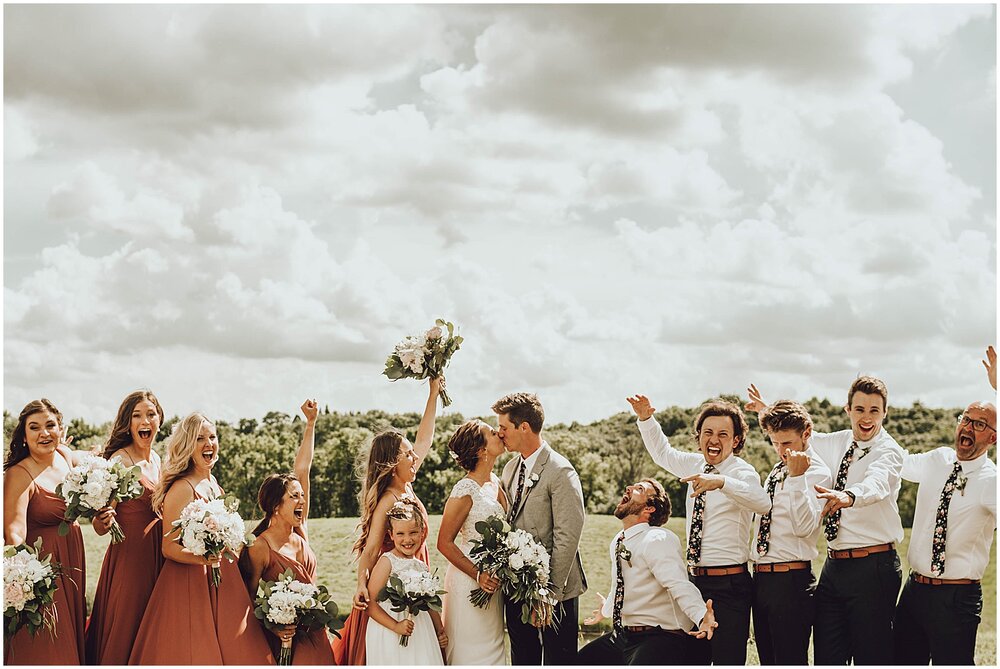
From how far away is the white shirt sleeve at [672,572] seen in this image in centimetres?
684

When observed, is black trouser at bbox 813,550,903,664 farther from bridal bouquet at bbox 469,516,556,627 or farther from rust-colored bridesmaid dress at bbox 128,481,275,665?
rust-colored bridesmaid dress at bbox 128,481,275,665

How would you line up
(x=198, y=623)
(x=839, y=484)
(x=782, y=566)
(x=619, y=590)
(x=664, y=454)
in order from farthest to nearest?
(x=664, y=454), (x=839, y=484), (x=782, y=566), (x=619, y=590), (x=198, y=623)

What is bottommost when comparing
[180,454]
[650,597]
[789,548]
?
[650,597]

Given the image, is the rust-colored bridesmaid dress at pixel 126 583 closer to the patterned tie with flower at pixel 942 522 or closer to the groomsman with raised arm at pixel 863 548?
the groomsman with raised arm at pixel 863 548

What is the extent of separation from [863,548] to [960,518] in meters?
0.71

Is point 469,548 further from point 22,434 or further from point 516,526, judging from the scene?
point 22,434

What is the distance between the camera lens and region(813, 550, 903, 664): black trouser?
720 centimetres

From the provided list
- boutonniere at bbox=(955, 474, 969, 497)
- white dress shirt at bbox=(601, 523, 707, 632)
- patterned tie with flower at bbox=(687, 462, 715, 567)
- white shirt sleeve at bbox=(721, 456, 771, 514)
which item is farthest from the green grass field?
white shirt sleeve at bbox=(721, 456, 771, 514)

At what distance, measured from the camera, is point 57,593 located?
7.11m

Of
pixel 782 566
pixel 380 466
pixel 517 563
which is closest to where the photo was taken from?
pixel 517 563

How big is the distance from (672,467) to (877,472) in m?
1.46

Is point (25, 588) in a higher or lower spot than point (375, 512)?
lower

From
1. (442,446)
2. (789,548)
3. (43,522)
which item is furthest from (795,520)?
(442,446)

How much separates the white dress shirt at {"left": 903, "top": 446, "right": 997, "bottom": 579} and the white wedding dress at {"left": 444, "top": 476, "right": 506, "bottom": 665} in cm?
303
